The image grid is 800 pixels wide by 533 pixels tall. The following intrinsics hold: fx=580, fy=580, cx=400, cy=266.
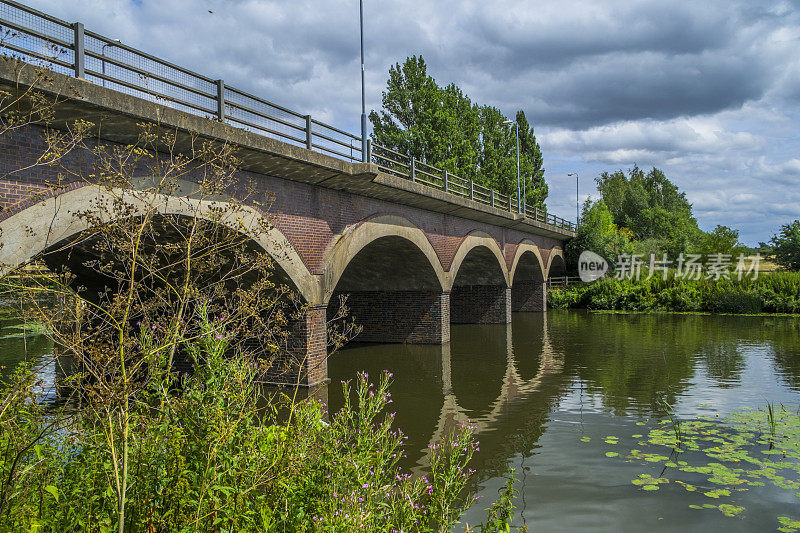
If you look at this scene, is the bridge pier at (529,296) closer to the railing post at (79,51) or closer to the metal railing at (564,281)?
the metal railing at (564,281)

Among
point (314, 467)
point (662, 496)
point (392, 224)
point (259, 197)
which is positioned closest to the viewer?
point (314, 467)

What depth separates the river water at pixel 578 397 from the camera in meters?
6.26

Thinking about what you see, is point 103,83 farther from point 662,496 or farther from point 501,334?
point 501,334

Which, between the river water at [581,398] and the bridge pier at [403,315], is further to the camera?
the bridge pier at [403,315]

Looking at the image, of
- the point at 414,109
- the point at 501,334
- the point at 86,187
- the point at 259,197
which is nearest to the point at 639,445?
the point at 259,197

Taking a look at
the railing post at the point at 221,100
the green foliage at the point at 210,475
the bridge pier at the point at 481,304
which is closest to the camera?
the green foliage at the point at 210,475

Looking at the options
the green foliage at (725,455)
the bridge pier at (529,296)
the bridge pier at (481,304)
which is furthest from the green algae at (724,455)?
the bridge pier at (529,296)

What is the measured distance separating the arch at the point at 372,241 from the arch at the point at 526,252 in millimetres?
10178

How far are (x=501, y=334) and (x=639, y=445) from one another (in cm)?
1479

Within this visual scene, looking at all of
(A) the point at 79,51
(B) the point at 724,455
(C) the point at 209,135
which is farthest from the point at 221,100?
(B) the point at 724,455

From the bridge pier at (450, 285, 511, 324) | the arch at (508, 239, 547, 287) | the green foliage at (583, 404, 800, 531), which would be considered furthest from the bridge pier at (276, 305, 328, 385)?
the arch at (508, 239, 547, 287)

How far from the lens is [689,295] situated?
3198 centimetres

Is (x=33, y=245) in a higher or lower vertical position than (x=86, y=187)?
lower

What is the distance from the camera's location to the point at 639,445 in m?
8.34
